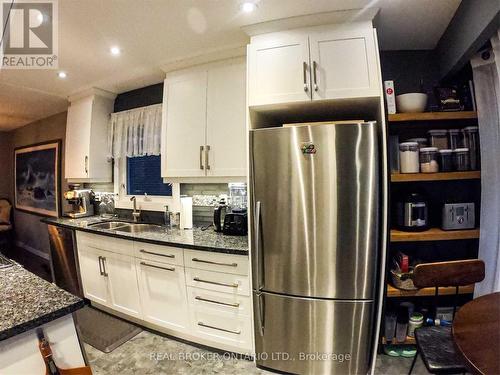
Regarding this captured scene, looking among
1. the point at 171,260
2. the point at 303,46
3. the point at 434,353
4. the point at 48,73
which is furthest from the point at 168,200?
the point at 434,353

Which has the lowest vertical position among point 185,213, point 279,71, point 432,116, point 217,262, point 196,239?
point 217,262

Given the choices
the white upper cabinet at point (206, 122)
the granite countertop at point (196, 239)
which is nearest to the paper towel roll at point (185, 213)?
the granite countertop at point (196, 239)

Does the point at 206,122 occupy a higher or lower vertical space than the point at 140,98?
lower

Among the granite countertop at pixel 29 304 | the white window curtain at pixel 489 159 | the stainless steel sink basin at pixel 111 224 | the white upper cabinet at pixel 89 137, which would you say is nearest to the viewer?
the granite countertop at pixel 29 304

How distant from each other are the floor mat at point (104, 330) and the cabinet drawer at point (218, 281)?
2.83ft

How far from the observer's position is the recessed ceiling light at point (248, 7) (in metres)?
1.39

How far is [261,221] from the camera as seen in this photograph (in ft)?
4.86

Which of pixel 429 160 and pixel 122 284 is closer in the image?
pixel 429 160

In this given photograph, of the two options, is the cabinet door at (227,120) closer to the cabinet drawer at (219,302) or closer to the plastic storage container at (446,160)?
the cabinet drawer at (219,302)

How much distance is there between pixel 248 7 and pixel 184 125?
1062 mm

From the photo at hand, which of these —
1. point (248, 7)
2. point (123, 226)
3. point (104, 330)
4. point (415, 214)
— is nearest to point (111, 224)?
point (123, 226)

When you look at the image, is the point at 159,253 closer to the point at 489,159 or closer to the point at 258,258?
the point at 258,258

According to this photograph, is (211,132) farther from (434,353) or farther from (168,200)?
(434,353)

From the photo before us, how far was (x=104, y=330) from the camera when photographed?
206 centimetres
